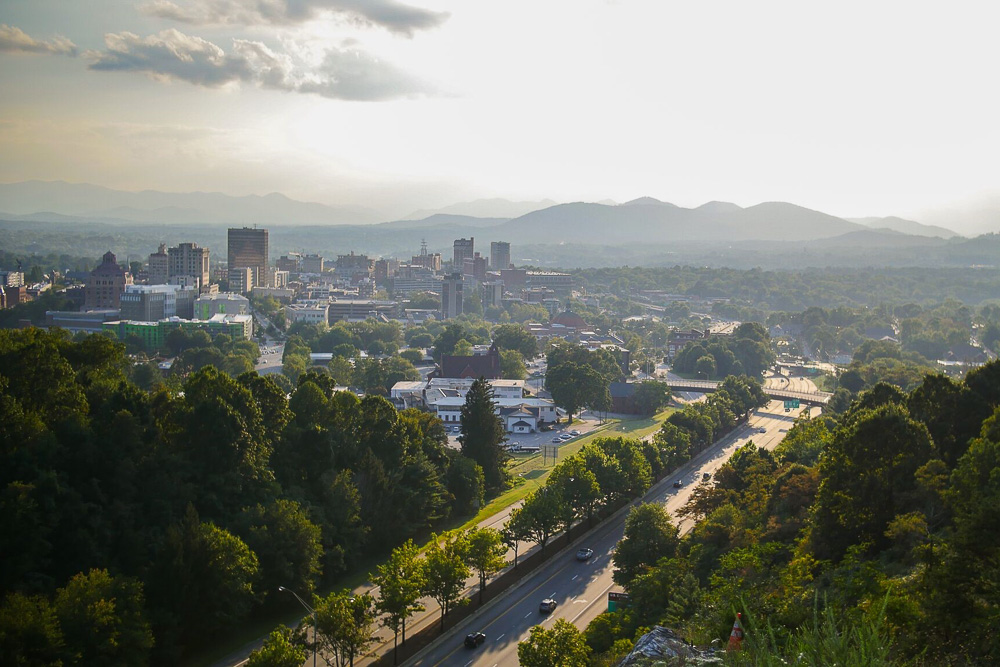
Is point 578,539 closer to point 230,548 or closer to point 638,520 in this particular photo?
point 638,520

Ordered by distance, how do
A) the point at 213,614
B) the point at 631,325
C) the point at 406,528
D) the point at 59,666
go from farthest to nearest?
the point at 631,325 < the point at 406,528 < the point at 213,614 < the point at 59,666

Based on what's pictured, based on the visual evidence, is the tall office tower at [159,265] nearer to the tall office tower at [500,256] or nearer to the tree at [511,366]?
the tree at [511,366]

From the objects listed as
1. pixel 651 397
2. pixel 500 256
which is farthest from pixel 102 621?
pixel 500 256

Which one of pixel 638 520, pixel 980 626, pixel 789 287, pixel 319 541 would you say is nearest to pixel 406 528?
pixel 319 541

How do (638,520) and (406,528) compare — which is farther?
(406,528)

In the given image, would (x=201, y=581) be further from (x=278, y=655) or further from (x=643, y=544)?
(x=643, y=544)

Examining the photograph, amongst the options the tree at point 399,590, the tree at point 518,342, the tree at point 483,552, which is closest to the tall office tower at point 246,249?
the tree at point 518,342

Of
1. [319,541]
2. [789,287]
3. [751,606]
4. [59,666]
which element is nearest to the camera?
[751,606]
